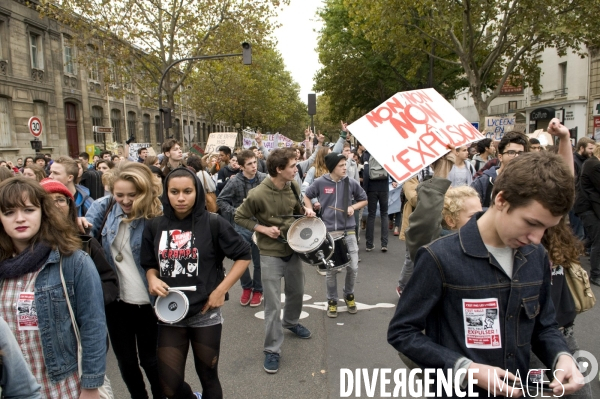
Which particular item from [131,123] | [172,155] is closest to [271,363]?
[172,155]

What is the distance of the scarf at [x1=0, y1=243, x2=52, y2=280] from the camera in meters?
2.05

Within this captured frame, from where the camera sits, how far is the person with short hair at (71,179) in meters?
4.18

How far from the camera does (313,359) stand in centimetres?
415

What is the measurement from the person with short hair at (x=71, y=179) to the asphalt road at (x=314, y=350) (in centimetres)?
148

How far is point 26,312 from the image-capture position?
2074 mm

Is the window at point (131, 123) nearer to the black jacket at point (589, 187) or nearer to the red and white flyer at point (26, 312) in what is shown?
the black jacket at point (589, 187)

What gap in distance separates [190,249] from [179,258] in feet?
0.28

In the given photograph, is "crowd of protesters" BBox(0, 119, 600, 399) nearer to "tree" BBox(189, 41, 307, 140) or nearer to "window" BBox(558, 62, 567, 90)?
"tree" BBox(189, 41, 307, 140)

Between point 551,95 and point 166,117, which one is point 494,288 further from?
point 551,95

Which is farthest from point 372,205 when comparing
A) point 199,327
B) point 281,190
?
point 199,327

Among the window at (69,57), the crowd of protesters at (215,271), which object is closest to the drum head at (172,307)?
the crowd of protesters at (215,271)

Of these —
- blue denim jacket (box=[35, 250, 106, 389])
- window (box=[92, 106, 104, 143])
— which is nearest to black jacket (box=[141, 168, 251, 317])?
blue denim jacket (box=[35, 250, 106, 389])

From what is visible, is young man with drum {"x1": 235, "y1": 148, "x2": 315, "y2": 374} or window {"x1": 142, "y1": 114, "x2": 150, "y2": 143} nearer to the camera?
young man with drum {"x1": 235, "y1": 148, "x2": 315, "y2": 374}

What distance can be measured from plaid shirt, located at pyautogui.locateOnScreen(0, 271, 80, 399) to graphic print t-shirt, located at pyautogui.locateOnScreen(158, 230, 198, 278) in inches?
32.1
